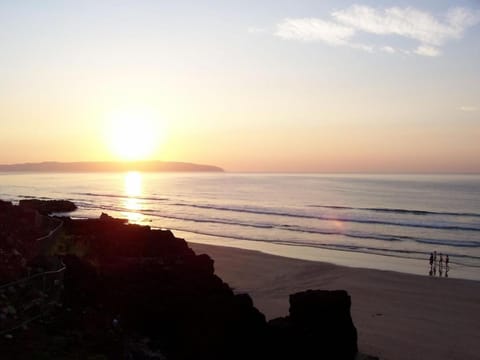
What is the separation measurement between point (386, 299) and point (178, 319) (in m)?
13.3

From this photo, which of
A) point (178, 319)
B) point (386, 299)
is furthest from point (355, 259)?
point (178, 319)

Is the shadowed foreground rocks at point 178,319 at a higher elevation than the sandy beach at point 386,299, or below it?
higher

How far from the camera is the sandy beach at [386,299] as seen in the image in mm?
14974

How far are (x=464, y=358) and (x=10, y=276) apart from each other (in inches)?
478

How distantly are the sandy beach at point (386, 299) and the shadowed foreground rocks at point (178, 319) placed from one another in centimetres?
315

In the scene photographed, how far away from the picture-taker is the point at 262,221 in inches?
2297

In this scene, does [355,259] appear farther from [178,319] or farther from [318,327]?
[178,319]

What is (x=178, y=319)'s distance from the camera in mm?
10883

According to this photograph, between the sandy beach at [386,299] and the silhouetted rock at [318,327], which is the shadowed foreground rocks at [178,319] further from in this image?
the sandy beach at [386,299]

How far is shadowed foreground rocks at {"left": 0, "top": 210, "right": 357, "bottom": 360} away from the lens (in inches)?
392

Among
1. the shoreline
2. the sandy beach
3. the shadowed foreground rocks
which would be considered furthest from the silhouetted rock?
the shoreline

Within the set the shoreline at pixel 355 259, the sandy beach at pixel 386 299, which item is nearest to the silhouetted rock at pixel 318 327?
the sandy beach at pixel 386 299

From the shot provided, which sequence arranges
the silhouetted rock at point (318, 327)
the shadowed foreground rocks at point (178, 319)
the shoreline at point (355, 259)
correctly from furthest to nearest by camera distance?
the shoreline at point (355, 259), the silhouetted rock at point (318, 327), the shadowed foreground rocks at point (178, 319)

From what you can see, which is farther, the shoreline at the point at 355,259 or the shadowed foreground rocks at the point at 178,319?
the shoreline at the point at 355,259
